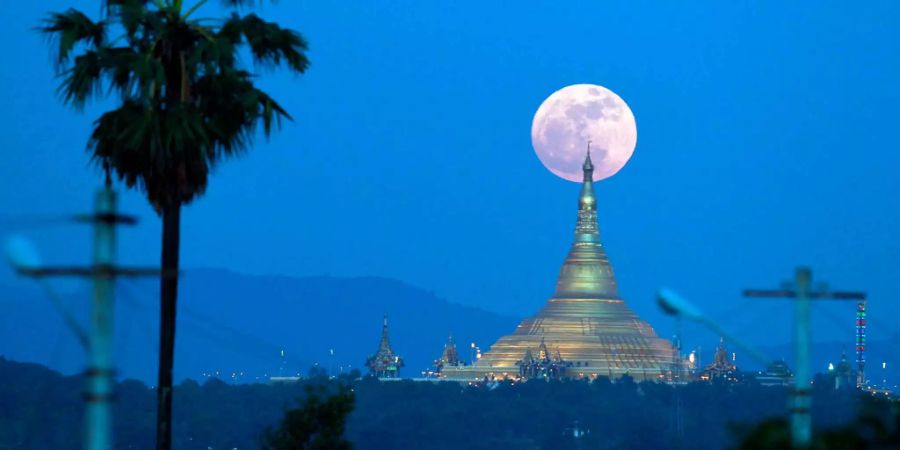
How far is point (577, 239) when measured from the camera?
161m

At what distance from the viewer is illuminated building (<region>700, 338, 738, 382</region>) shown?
6142 inches

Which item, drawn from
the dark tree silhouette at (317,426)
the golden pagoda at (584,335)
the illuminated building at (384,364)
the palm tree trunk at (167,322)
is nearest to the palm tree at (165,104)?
the palm tree trunk at (167,322)

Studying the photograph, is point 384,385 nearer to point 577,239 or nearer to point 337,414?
point 577,239

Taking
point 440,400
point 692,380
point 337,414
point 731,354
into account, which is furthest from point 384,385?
point 337,414

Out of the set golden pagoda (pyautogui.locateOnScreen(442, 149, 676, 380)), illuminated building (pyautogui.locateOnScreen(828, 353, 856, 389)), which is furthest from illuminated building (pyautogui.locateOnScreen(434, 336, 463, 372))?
illuminated building (pyautogui.locateOnScreen(828, 353, 856, 389))

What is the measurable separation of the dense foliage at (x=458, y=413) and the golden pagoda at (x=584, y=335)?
1902 mm

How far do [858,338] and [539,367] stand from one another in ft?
111

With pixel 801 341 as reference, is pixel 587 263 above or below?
above

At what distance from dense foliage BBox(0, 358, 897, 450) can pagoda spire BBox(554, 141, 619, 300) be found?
8094 millimetres

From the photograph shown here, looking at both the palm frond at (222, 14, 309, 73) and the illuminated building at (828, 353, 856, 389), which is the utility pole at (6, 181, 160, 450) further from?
the illuminated building at (828, 353, 856, 389)

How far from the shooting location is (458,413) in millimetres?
146250

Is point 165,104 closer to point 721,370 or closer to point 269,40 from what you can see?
point 269,40

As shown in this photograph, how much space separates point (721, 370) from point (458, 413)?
18.4 m

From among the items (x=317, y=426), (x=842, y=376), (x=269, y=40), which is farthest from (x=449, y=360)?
(x=269, y=40)
